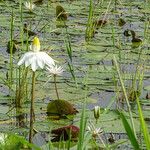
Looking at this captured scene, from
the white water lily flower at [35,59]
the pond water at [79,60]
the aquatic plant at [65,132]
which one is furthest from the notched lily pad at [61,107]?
the white water lily flower at [35,59]

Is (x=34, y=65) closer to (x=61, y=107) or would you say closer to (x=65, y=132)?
(x=65, y=132)

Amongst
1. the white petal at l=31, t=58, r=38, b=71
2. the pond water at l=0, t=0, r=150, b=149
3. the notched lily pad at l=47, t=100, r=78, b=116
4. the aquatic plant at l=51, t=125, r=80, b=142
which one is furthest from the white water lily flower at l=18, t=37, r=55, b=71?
the notched lily pad at l=47, t=100, r=78, b=116

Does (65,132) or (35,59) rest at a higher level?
(35,59)

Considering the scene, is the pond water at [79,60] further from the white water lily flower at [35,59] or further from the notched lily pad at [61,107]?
the white water lily flower at [35,59]

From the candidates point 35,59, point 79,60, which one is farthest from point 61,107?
point 79,60

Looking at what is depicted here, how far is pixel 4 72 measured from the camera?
3375 mm

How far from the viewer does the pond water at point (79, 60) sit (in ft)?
9.45

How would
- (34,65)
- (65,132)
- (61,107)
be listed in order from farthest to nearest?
(61,107)
(65,132)
(34,65)

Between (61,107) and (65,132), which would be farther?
(61,107)

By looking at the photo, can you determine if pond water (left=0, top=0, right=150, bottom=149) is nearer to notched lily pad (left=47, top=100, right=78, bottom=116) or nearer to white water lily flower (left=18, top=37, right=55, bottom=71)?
notched lily pad (left=47, top=100, right=78, bottom=116)

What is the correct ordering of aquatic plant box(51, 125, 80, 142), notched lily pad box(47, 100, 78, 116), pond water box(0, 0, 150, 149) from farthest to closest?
pond water box(0, 0, 150, 149), notched lily pad box(47, 100, 78, 116), aquatic plant box(51, 125, 80, 142)

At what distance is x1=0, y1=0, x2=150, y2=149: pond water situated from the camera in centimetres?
288

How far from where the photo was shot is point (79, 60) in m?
3.79

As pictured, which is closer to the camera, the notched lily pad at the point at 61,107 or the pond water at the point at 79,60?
the notched lily pad at the point at 61,107
